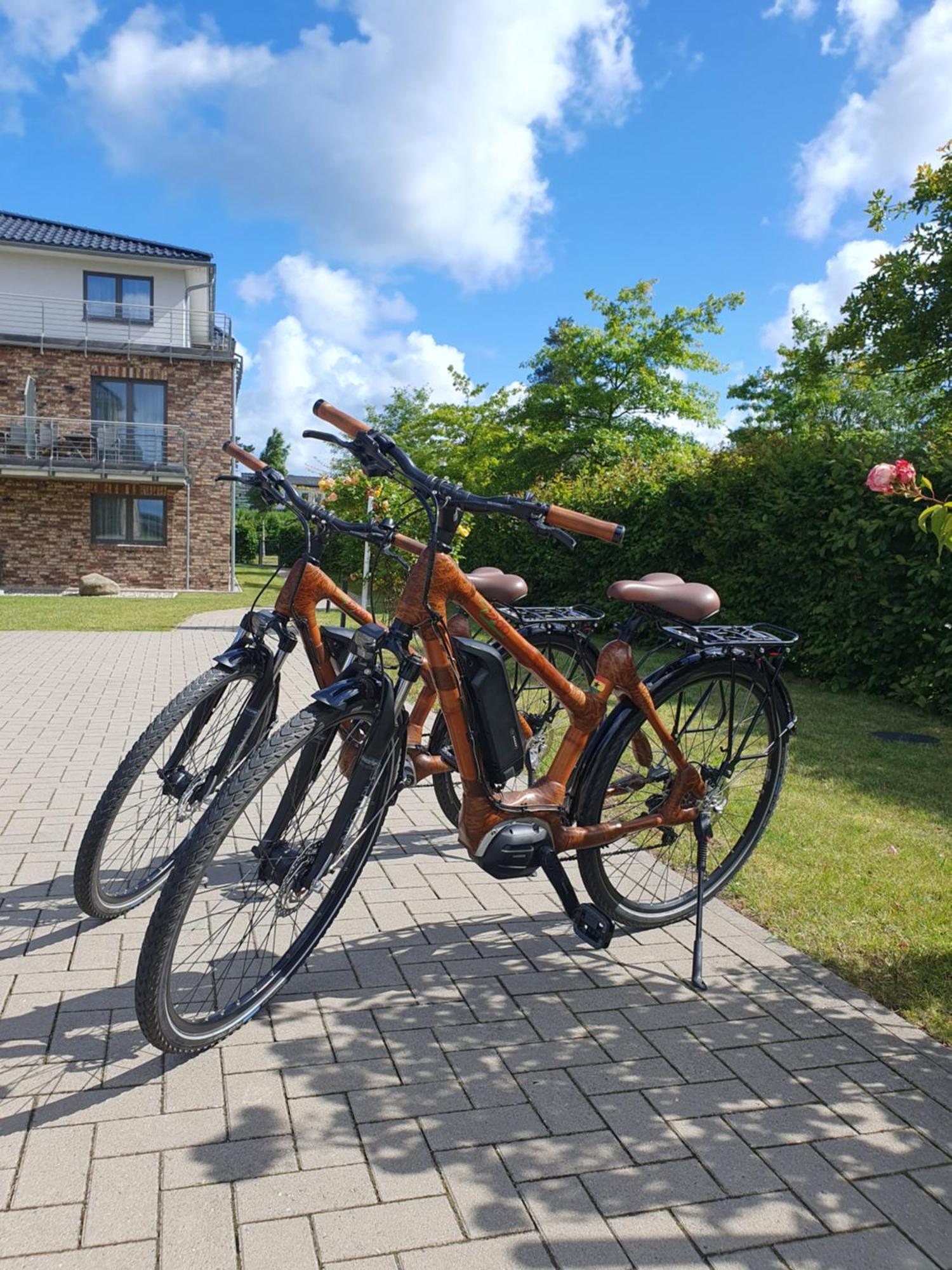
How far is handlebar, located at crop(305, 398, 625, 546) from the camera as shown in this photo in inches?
107

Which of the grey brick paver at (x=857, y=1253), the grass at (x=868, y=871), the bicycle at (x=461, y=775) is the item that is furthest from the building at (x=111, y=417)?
the grey brick paver at (x=857, y=1253)

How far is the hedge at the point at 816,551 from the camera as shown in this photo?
8500 mm

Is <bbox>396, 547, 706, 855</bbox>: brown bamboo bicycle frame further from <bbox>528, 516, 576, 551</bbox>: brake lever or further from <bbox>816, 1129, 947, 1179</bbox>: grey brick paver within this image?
<bbox>816, 1129, 947, 1179</bbox>: grey brick paver

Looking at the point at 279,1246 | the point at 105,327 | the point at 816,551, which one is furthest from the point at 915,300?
the point at 105,327

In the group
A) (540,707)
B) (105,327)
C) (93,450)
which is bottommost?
(540,707)

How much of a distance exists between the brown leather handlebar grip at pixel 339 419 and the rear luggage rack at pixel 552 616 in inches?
48.3

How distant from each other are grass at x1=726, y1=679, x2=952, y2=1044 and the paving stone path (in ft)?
0.57

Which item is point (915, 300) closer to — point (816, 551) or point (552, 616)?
point (816, 551)

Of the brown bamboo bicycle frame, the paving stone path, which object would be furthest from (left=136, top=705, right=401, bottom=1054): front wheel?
the brown bamboo bicycle frame

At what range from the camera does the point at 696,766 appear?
3600 millimetres

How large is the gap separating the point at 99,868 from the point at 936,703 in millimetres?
7408

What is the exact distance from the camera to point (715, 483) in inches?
466

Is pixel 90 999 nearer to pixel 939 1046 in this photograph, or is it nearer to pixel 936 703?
pixel 939 1046

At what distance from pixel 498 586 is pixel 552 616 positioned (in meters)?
0.48
